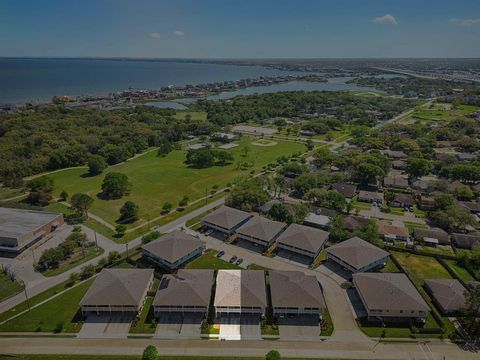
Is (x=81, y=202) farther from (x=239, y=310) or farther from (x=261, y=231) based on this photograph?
(x=239, y=310)

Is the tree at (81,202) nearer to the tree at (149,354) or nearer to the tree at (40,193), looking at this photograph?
the tree at (40,193)

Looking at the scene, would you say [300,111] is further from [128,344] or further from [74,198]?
[128,344]

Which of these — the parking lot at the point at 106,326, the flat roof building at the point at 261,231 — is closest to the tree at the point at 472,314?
the flat roof building at the point at 261,231

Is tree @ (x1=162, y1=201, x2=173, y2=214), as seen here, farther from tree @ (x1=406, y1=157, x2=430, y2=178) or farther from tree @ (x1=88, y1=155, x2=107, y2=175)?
tree @ (x1=406, y1=157, x2=430, y2=178)

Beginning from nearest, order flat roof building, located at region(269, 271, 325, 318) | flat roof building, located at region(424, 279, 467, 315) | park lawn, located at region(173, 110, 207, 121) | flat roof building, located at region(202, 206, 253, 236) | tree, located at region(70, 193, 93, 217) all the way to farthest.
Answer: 1. flat roof building, located at region(269, 271, 325, 318)
2. flat roof building, located at region(424, 279, 467, 315)
3. flat roof building, located at region(202, 206, 253, 236)
4. tree, located at region(70, 193, 93, 217)
5. park lawn, located at region(173, 110, 207, 121)

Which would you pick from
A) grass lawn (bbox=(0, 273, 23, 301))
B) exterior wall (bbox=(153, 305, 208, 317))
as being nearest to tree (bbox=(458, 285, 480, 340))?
exterior wall (bbox=(153, 305, 208, 317))

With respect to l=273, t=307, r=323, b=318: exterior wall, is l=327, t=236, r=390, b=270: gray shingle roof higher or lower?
higher

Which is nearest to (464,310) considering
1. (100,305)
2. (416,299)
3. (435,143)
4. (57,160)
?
(416,299)
